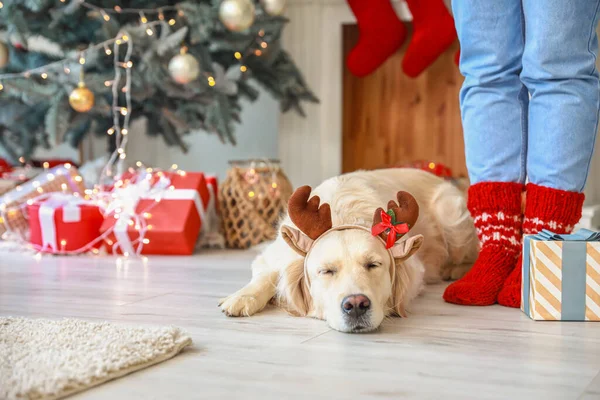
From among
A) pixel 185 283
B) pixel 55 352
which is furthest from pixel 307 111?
pixel 55 352

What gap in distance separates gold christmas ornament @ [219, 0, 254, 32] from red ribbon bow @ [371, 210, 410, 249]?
1.56m

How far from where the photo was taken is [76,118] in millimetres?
2969

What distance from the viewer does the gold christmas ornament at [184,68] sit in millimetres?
2703

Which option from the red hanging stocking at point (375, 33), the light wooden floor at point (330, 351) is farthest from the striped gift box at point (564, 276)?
the red hanging stocking at point (375, 33)

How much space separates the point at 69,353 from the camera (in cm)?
104

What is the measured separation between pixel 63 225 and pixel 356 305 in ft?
5.00

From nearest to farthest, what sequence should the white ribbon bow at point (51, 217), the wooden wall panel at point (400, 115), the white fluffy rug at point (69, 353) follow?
the white fluffy rug at point (69, 353)
the white ribbon bow at point (51, 217)
the wooden wall panel at point (400, 115)

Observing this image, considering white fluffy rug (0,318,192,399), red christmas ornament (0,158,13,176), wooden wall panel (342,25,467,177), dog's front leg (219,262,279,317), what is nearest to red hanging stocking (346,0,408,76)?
wooden wall panel (342,25,467,177)

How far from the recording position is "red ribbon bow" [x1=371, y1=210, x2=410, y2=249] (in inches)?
55.2

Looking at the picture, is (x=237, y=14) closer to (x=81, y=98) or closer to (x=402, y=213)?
(x=81, y=98)

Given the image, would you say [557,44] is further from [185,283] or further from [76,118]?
[76,118]

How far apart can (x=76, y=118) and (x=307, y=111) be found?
1.14 meters

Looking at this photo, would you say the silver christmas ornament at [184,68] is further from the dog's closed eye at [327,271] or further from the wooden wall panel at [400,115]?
the dog's closed eye at [327,271]

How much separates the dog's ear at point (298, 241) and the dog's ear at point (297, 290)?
0.03 meters
